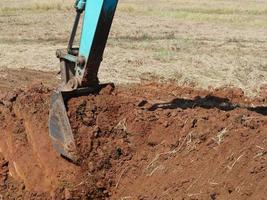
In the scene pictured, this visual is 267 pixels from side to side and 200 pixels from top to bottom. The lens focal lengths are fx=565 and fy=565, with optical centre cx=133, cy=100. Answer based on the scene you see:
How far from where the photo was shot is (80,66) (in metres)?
5.75

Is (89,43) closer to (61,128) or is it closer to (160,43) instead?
(61,128)

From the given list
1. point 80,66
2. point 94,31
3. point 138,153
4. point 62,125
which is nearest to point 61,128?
point 62,125

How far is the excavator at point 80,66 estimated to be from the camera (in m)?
5.52

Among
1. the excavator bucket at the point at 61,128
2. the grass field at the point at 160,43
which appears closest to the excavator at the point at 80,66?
the excavator bucket at the point at 61,128

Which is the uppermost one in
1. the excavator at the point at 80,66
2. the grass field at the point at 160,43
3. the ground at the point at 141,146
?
the excavator at the point at 80,66

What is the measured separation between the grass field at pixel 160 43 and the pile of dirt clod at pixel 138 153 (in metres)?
4.60

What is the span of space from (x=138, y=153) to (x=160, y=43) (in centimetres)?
1178

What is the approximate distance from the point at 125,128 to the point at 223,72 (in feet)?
22.7

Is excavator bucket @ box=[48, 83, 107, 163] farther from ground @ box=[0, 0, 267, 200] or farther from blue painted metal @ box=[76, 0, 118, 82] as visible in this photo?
blue painted metal @ box=[76, 0, 118, 82]

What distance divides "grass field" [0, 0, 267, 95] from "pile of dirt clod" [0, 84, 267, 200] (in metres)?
4.60

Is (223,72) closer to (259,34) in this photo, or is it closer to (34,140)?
(34,140)

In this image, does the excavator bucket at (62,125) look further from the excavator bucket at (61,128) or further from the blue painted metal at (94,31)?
the blue painted metal at (94,31)

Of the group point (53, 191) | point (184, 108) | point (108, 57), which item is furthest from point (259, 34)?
point (53, 191)

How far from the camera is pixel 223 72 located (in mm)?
12445
